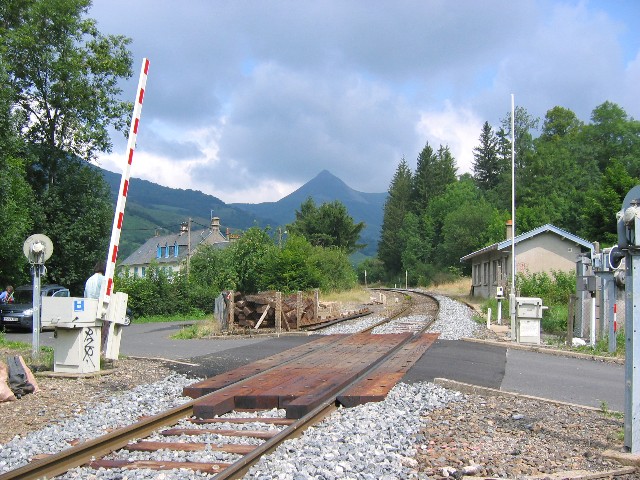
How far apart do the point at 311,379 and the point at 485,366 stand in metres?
4.06

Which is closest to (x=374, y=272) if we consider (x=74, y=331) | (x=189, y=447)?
(x=74, y=331)

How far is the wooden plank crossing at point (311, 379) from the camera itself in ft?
26.1

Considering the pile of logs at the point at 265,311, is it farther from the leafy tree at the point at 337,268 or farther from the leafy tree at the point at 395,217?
the leafy tree at the point at 395,217

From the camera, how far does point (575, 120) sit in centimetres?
8719

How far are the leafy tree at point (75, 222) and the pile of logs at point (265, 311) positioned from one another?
61.4 ft

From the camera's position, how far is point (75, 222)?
3734 centimetres

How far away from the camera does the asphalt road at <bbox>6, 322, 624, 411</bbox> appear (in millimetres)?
10113

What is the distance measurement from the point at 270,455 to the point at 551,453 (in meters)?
2.46

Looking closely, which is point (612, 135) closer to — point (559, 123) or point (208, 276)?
point (559, 123)

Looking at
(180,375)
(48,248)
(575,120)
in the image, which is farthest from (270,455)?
(575,120)

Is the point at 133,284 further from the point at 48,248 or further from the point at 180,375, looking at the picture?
the point at 180,375

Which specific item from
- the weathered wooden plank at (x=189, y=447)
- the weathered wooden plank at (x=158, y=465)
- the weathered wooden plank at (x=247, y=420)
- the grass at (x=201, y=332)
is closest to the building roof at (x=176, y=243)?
the grass at (x=201, y=332)

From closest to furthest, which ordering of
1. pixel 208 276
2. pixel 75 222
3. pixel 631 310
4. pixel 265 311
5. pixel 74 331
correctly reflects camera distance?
pixel 631 310
pixel 74 331
pixel 265 311
pixel 75 222
pixel 208 276

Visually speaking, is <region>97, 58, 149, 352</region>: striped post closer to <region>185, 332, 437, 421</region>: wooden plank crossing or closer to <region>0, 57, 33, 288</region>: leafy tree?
<region>185, 332, 437, 421</region>: wooden plank crossing
